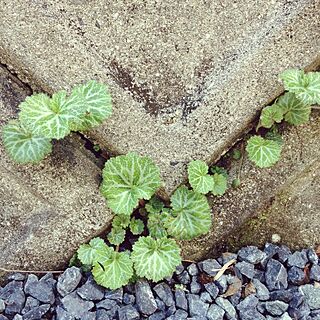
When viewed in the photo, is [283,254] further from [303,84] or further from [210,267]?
[303,84]

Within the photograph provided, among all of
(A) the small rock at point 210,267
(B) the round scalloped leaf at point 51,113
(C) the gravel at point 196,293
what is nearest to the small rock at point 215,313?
(C) the gravel at point 196,293

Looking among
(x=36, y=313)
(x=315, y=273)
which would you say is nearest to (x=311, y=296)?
(x=315, y=273)

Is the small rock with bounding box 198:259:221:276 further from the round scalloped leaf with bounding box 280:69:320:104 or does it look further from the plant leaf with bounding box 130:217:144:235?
the round scalloped leaf with bounding box 280:69:320:104

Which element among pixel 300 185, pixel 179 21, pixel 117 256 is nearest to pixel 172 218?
pixel 117 256

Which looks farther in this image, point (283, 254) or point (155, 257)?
point (283, 254)

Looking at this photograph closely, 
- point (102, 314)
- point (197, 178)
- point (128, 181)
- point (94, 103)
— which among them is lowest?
point (102, 314)

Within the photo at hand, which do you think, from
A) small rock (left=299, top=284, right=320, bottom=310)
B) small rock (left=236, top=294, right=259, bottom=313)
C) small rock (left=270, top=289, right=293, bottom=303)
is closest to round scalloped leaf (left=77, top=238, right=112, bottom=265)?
small rock (left=236, top=294, right=259, bottom=313)

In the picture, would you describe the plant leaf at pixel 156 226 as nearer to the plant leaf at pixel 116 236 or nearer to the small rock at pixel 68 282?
the plant leaf at pixel 116 236
